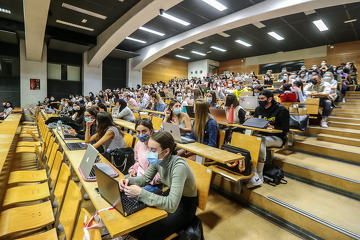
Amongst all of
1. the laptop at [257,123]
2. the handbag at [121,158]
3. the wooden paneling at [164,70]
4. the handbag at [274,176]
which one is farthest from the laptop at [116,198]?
the wooden paneling at [164,70]

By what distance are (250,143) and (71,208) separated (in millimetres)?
1982

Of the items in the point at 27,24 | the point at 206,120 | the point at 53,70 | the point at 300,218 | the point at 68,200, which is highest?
the point at 27,24

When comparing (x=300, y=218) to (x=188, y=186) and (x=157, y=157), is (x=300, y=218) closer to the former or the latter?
(x=188, y=186)

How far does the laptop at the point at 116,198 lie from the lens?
1110 millimetres

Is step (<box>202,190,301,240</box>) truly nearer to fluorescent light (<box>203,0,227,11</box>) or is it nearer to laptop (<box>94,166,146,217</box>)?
laptop (<box>94,166,146,217</box>)

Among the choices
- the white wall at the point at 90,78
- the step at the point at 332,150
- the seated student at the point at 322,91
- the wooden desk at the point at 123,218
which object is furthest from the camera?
the white wall at the point at 90,78

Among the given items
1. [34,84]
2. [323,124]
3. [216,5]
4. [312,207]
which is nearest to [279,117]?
[312,207]

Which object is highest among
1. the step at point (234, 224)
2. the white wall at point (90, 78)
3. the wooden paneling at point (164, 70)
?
the wooden paneling at point (164, 70)

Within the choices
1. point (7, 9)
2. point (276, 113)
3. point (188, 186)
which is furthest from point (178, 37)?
point (188, 186)

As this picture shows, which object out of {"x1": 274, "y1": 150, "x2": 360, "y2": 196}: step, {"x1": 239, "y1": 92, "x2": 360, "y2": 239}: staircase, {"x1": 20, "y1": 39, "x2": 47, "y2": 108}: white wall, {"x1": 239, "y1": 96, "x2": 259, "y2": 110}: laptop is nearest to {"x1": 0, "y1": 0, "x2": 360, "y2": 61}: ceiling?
{"x1": 20, "y1": 39, "x2": 47, "y2": 108}: white wall

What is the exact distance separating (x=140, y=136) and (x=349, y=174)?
2602mm

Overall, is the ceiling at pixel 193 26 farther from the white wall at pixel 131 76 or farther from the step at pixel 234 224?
the step at pixel 234 224

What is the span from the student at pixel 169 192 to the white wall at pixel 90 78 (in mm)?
11307

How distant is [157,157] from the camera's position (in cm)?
140
